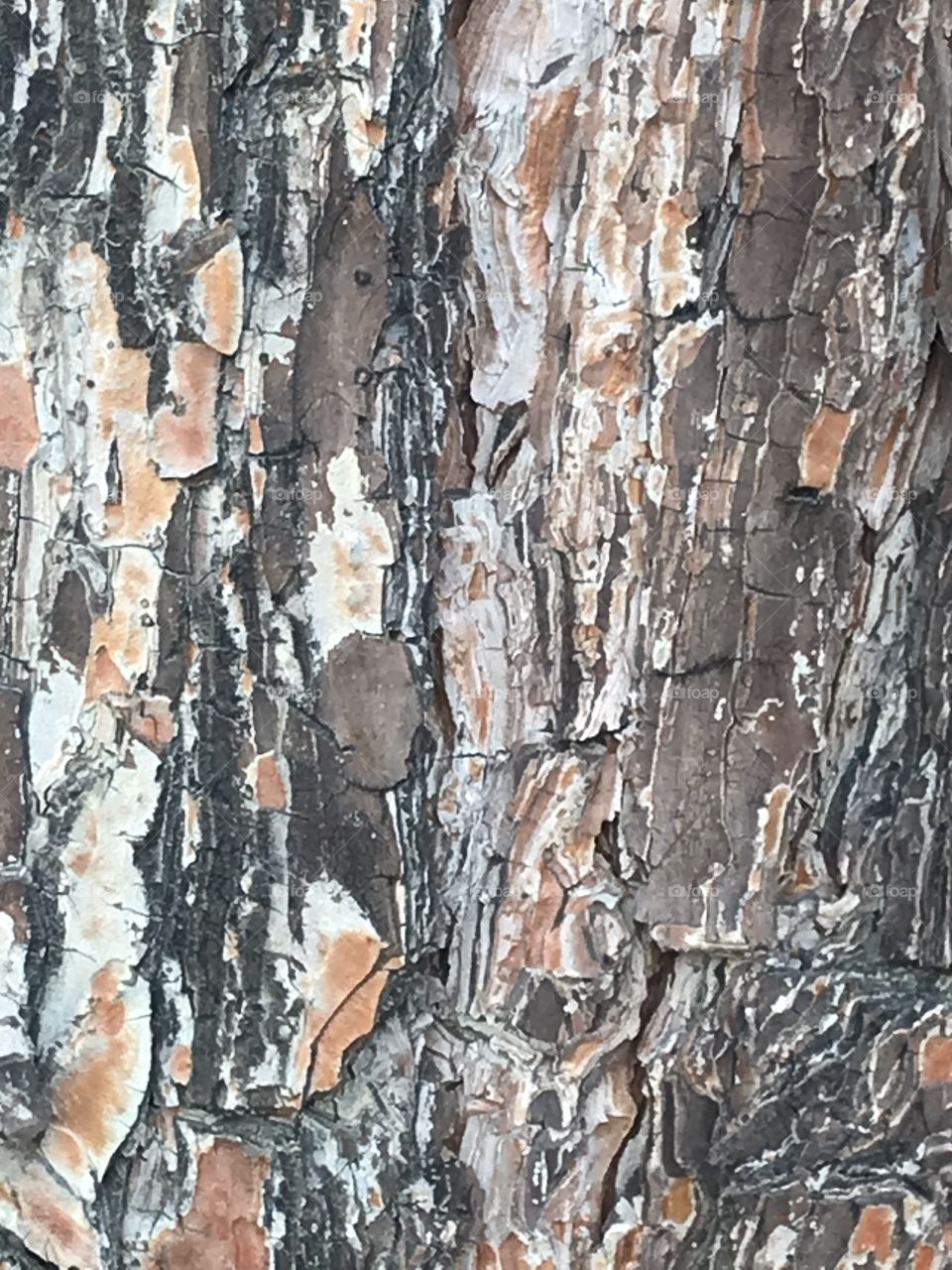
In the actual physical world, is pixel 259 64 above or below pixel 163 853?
above

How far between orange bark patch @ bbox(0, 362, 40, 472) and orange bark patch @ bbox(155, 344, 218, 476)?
114 millimetres

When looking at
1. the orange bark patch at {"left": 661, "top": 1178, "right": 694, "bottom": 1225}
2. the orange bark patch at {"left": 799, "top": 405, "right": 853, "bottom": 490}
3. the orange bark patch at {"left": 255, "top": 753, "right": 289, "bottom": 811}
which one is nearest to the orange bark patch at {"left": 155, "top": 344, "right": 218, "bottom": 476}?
the orange bark patch at {"left": 255, "top": 753, "right": 289, "bottom": 811}

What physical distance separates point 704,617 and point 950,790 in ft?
0.95

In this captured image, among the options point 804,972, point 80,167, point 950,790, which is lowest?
point 804,972

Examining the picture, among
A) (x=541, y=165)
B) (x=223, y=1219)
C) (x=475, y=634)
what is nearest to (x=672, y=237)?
(x=541, y=165)

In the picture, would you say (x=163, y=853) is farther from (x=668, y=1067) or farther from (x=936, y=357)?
(x=936, y=357)

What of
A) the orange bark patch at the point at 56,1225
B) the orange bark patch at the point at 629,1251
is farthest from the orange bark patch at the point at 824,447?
the orange bark patch at the point at 56,1225

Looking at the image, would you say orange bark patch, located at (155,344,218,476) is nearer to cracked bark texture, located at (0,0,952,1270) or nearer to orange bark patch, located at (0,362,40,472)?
cracked bark texture, located at (0,0,952,1270)

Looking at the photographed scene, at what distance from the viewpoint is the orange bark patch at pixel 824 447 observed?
3.97 feet

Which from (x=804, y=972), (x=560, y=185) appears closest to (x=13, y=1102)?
(x=804, y=972)

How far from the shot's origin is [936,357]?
123cm

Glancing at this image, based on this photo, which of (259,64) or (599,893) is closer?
(259,64)

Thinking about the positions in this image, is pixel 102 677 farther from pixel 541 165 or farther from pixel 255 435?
pixel 541 165

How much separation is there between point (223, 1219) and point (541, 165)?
1.02 m
